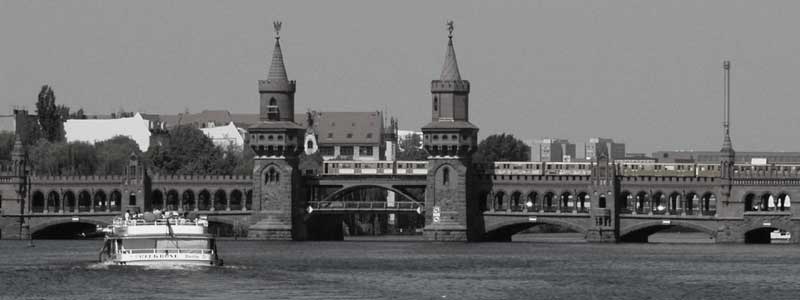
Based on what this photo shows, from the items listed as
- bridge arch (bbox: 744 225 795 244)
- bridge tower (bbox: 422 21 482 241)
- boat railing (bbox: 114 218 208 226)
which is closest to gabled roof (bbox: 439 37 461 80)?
bridge tower (bbox: 422 21 482 241)

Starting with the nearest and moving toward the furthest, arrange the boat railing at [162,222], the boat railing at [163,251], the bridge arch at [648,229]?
1. the boat railing at [163,251]
2. the boat railing at [162,222]
3. the bridge arch at [648,229]

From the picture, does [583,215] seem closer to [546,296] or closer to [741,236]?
[741,236]

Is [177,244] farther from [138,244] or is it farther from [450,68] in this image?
[450,68]

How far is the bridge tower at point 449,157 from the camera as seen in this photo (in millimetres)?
196250

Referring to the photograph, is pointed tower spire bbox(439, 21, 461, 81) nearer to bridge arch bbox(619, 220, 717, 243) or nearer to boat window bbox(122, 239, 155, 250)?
bridge arch bbox(619, 220, 717, 243)

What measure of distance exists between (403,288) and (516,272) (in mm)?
18672

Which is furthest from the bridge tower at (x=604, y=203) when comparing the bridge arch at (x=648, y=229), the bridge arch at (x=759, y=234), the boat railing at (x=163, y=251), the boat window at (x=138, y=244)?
the boat window at (x=138, y=244)

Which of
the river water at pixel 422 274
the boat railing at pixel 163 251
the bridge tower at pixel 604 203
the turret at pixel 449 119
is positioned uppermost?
the turret at pixel 449 119

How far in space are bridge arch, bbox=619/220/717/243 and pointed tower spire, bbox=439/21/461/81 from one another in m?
18.8

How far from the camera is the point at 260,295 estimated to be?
118 m

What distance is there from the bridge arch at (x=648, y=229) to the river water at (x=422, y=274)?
5.74m

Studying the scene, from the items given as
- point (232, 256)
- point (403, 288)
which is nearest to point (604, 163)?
point (232, 256)

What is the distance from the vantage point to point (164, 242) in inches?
5399

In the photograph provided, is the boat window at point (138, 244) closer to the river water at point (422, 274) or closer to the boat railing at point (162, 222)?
the boat railing at point (162, 222)
